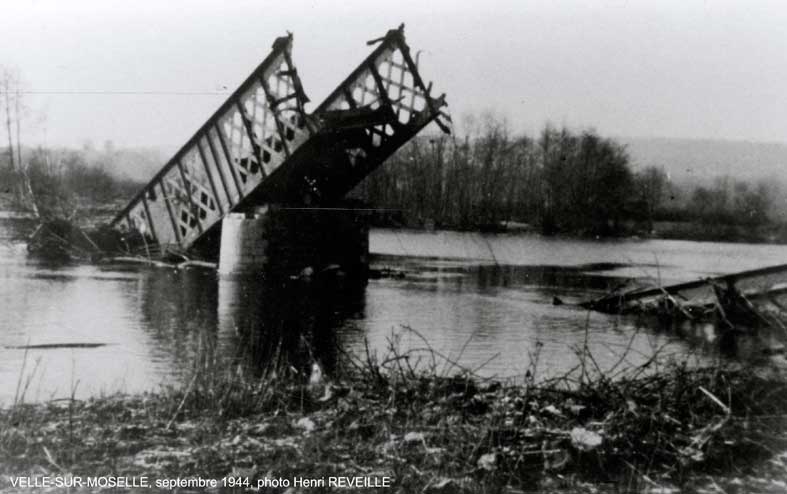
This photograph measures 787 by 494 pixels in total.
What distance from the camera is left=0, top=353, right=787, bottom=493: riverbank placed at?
279 inches

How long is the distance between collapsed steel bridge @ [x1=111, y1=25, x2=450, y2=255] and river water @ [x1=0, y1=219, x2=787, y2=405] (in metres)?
2.60

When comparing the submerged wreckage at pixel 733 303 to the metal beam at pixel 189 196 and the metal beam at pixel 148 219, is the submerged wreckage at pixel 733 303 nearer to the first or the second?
the metal beam at pixel 189 196

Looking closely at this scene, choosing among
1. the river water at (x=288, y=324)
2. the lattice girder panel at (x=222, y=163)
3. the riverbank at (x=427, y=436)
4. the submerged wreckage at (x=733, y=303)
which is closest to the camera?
the riverbank at (x=427, y=436)

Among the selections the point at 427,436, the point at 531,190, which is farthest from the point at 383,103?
the point at 531,190

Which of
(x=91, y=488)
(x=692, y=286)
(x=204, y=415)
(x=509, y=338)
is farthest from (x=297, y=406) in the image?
(x=692, y=286)

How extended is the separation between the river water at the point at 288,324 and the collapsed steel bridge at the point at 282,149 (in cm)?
260

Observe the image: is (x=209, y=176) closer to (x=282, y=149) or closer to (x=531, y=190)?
(x=282, y=149)

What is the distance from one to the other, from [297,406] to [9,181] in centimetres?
4224

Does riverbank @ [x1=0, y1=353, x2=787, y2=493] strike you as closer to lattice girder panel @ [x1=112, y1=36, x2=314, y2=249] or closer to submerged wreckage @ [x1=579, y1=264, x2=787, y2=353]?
submerged wreckage @ [x1=579, y1=264, x2=787, y2=353]

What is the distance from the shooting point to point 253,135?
98.8ft

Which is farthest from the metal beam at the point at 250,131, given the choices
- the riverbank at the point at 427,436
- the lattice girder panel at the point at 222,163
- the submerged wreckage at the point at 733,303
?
the riverbank at the point at 427,436

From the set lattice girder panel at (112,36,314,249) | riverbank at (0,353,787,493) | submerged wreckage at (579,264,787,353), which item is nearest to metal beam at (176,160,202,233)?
lattice girder panel at (112,36,314,249)

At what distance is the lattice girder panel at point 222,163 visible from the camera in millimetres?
28938

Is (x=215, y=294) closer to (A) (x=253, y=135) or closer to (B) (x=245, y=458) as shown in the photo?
(A) (x=253, y=135)
